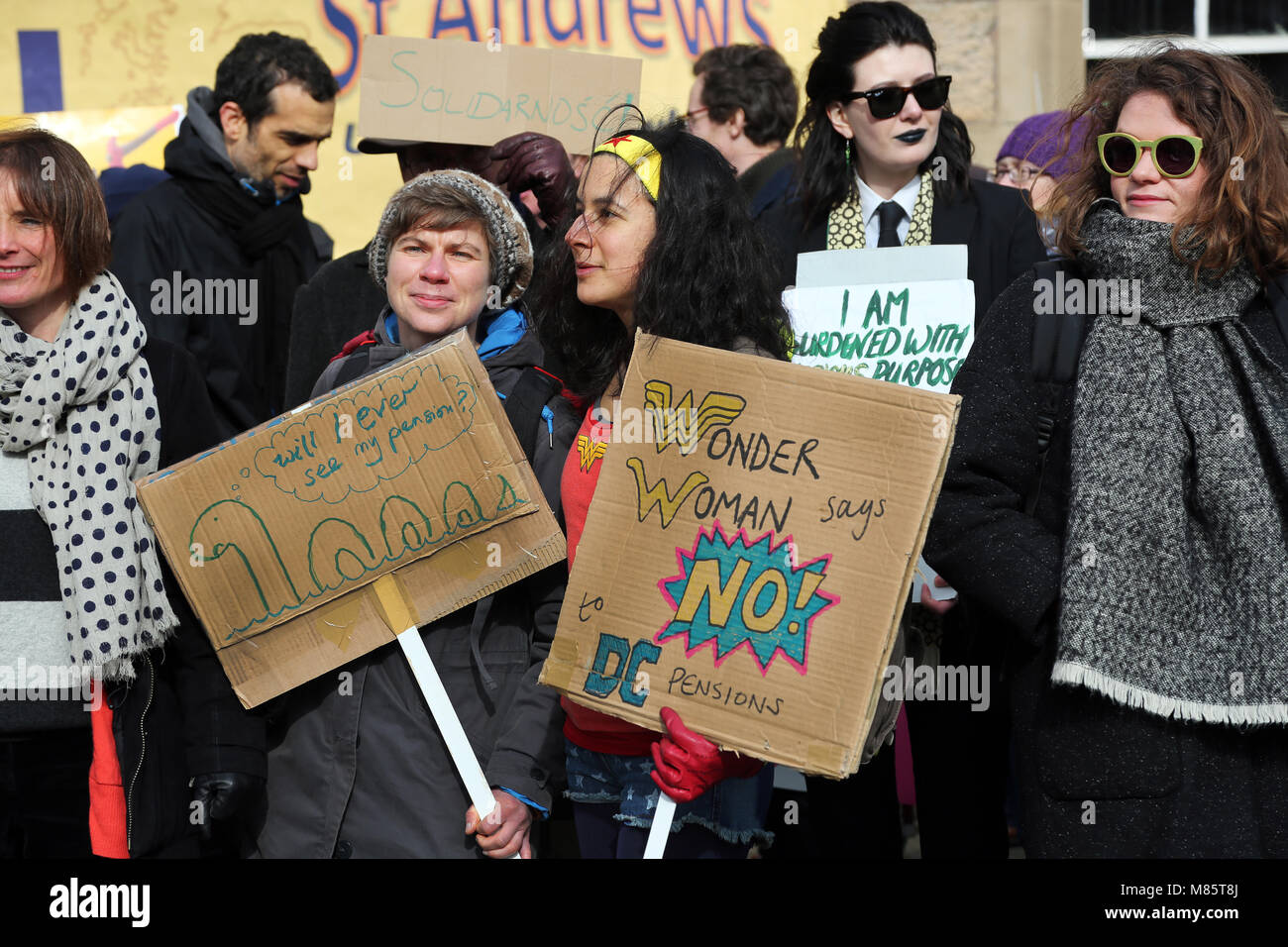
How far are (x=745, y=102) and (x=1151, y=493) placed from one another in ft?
10.6

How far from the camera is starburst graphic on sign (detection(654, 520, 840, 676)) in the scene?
97.3 inches

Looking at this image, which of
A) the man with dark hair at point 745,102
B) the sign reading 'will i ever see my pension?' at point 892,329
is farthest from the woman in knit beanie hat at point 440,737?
the man with dark hair at point 745,102

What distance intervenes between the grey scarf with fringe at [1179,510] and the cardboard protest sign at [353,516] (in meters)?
1.07

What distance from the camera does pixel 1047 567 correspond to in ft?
8.64

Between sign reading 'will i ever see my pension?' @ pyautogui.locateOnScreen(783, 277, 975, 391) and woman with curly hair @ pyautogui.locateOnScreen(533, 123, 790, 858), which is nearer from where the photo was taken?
woman with curly hair @ pyautogui.locateOnScreen(533, 123, 790, 858)

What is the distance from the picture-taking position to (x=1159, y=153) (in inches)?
106

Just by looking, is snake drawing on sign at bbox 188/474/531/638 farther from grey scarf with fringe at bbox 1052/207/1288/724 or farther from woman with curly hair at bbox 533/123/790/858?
grey scarf with fringe at bbox 1052/207/1288/724

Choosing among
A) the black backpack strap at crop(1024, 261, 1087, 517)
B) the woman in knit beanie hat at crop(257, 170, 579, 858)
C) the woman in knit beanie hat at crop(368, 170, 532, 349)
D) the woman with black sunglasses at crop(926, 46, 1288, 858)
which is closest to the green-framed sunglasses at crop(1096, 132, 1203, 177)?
the woman with black sunglasses at crop(926, 46, 1288, 858)

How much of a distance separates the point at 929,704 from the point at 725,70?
9.47 feet

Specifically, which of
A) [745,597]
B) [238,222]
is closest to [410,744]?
[745,597]

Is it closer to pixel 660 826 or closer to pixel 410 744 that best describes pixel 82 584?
pixel 410 744

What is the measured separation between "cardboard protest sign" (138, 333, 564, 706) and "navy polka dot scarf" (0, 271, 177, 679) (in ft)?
0.41
